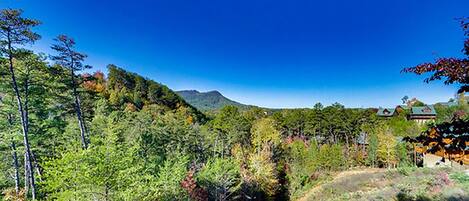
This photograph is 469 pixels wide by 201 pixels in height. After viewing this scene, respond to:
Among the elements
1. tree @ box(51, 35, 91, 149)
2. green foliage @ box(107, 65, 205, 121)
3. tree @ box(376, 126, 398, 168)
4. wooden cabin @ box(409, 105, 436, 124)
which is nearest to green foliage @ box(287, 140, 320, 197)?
tree @ box(376, 126, 398, 168)

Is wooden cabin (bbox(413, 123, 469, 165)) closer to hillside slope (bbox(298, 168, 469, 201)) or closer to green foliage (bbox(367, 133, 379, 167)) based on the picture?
hillside slope (bbox(298, 168, 469, 201))

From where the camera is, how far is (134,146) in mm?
12422

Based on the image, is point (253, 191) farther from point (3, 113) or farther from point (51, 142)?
point (3, 113)

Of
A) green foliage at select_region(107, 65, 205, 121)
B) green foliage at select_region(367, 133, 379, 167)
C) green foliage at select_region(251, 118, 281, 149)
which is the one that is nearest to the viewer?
green foliage at select_region(251, 118, 281, 149)

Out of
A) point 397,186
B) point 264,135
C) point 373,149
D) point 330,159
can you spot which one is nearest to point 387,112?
point 373,149

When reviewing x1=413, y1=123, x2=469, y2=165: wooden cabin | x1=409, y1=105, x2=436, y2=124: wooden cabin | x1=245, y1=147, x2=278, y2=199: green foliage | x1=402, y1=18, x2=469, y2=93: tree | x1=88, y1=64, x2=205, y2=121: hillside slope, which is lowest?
x1=245, y1=147, x2=278, y2=199: green foliage

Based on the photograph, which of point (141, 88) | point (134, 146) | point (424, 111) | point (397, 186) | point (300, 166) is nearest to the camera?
point (134, 146)

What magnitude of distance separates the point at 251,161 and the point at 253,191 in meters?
3.39

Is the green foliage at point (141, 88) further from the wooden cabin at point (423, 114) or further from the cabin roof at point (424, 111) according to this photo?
the cabin roof at point (424, 111)

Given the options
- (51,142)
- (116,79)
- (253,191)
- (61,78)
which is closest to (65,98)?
(61,78)

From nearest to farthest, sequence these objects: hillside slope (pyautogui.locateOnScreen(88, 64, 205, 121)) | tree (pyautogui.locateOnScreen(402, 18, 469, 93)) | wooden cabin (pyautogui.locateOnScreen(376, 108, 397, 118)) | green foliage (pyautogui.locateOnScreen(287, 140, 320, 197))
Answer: tree (pyautogui.locateOnScreen(402, 18, 469, 93)) → green foliage (pyautogui.locateOnScreen(287, 140, 320, 197)) → hillside slope (pyautogui.locateOnScreen(88, 64, 205, 121)) → wooden cabin (pyautogui.locateOnScreen(376, 108, 397, 118))

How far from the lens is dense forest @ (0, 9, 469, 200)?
37.3ft

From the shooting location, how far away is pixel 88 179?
1058cm

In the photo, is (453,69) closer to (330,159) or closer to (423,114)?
(330,159)
